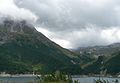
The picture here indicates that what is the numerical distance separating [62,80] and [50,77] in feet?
43.7

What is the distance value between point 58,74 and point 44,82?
10.9 metres

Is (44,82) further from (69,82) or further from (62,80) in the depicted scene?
(69,82)

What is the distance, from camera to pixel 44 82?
186 meters

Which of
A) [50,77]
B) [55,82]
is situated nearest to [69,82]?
[55,82]

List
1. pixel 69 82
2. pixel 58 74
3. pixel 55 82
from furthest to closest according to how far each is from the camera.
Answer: pixel 58 74
pixel 55 82
pixel 69 82

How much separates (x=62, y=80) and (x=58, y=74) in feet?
33.0

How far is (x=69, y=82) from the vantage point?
16762cm

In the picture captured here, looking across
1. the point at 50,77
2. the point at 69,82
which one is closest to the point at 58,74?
the point at 50,77

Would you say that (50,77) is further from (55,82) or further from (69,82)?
(69,82)

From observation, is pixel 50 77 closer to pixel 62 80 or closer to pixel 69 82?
pixel 62 80

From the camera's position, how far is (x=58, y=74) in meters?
194

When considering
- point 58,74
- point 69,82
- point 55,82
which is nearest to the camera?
point 69,82

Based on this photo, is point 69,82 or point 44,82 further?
point 44,82

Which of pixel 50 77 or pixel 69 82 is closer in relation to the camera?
pixel 69 82
